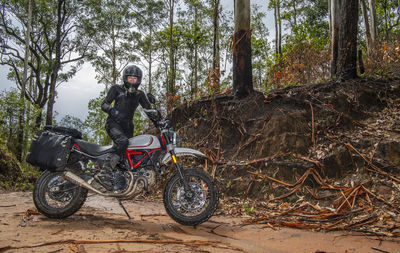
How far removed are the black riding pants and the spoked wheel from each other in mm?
892

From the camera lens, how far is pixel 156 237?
2.89 meters

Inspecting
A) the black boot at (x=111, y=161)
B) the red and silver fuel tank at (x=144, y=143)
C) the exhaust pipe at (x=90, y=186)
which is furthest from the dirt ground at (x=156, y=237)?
the red and silver fuel tank at (x=144, y=143)

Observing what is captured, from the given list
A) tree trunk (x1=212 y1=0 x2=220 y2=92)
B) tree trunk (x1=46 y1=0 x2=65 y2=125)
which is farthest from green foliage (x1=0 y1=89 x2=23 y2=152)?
tree trunk (x1=212 y1=0 x2=220 y2=92)

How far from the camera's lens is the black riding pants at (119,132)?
155 inches

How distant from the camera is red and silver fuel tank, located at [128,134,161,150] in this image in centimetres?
391

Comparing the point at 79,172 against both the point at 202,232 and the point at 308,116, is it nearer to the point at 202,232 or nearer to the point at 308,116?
the point at 202,232

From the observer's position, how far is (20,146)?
1545 cm

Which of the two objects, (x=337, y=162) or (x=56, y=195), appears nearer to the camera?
(x=56, y=195)

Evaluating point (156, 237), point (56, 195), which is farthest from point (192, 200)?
point (56, 195)

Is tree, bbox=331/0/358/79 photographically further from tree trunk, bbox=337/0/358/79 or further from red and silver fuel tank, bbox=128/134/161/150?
red and silver fuel tank, bbox=128/134/161/150

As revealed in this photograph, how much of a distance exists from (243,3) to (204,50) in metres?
19.3

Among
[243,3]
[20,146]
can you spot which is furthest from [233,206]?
[20,146]

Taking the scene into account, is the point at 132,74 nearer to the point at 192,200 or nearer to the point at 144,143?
the point at 144,143

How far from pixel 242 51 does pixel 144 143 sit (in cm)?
379
